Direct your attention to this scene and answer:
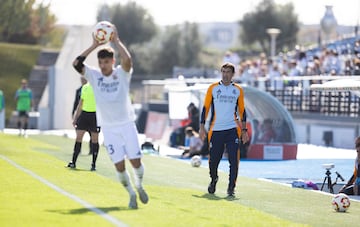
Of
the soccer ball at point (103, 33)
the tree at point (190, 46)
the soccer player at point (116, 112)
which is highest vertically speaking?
the tree at point (190, 46)

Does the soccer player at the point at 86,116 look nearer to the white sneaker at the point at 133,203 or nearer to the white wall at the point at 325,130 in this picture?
the white sneaker at the point at 133,203

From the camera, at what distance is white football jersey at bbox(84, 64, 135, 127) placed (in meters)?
13.1

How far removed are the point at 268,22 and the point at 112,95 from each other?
71603 mm

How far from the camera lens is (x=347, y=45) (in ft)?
146

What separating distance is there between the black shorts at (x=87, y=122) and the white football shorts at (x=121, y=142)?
8055mm

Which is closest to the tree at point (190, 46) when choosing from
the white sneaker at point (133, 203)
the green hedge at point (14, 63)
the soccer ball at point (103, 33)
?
the green hedge at point (14, 63)

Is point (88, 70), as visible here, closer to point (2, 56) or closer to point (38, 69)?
point (38, 69)

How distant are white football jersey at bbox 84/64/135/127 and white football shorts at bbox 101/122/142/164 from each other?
8cm

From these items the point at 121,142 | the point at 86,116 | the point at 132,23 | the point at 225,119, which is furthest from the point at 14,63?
the point at 121,142

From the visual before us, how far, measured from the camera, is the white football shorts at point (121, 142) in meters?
13.1

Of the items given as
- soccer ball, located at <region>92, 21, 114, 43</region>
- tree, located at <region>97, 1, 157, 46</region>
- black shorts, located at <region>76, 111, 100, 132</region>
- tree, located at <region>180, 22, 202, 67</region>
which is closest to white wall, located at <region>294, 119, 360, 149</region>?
black shorts, located at <region>76, 111, 100, 132</region>

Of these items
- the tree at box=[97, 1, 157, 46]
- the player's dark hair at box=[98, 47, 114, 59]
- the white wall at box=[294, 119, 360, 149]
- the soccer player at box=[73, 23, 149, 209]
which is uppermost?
the tree at box=[97, 1, 157, 46]

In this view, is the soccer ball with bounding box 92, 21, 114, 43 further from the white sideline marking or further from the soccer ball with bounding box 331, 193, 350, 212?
the soccer ball with bounding box 331, 193, 350, 212

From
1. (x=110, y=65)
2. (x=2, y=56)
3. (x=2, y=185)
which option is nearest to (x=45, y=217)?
(x=110, y=65)
